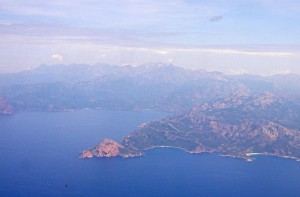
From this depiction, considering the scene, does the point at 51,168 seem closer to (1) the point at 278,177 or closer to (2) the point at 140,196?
(2) the point at 140,196

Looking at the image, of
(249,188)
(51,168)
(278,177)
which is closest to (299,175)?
(278,177)

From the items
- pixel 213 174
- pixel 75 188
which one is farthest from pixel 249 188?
pixel 75 188

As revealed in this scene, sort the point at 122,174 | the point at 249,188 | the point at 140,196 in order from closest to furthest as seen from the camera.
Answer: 1. the point at 140,196
2. the point at 249,188
3. the point at 122,174

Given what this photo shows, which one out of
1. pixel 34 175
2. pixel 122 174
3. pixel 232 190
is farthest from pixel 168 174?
pixel 34 175

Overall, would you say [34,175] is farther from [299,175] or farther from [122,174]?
[299,175]

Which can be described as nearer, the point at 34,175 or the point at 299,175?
the point at 34,175

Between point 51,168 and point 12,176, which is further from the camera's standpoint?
point 51,168

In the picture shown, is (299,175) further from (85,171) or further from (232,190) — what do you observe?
(85,171)

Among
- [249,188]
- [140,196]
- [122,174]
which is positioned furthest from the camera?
[122,174]
